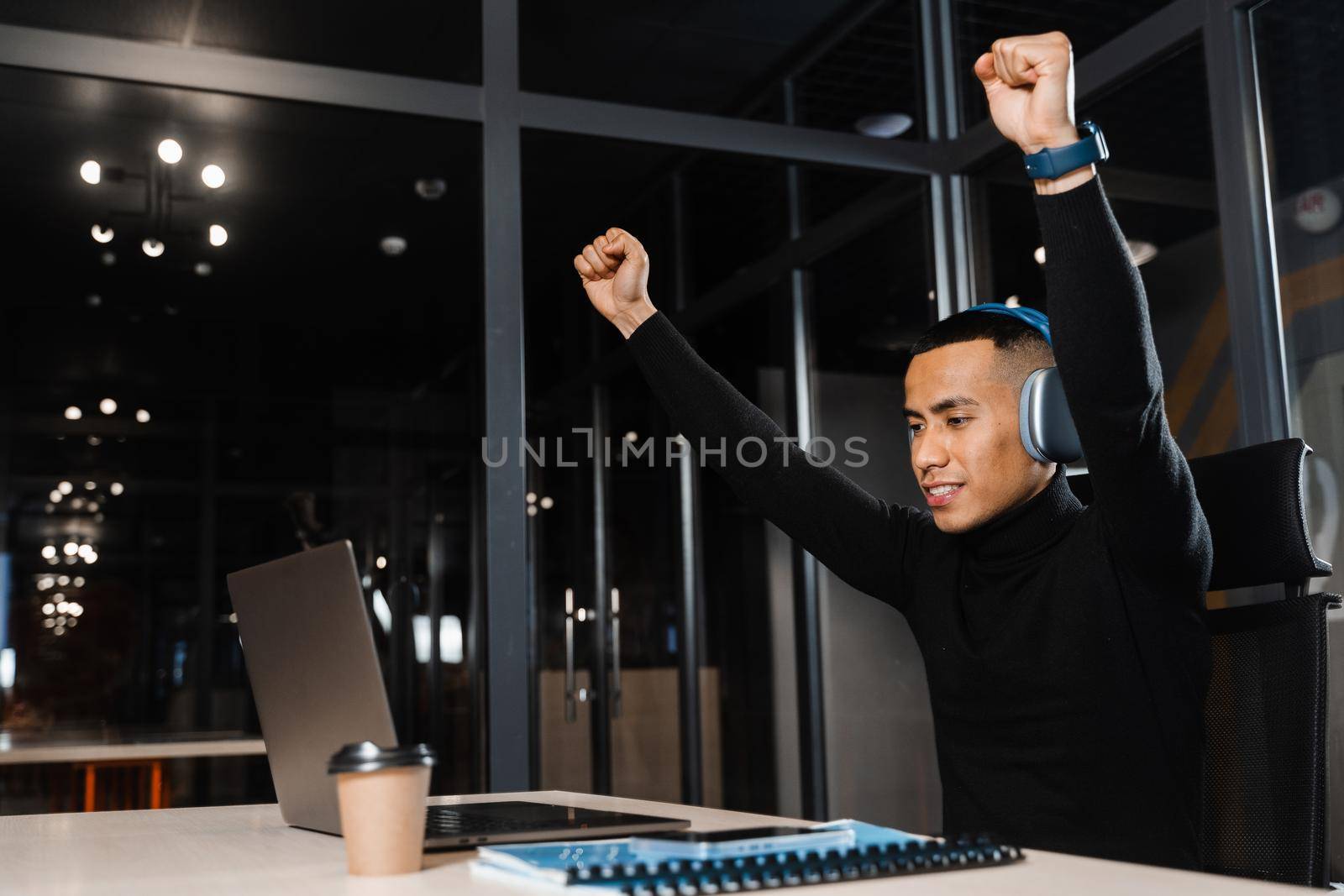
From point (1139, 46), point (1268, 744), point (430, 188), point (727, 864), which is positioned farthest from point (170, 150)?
point (727, 864)

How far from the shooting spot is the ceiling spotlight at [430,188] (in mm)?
3961

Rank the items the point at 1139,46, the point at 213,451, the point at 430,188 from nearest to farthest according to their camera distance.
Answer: the point at 1139,46, the point at 430,188, the point at 213,451

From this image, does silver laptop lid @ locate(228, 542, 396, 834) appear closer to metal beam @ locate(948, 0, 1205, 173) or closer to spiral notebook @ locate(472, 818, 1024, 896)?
spiral notebook @ locate(472, 818, 1024, 896)

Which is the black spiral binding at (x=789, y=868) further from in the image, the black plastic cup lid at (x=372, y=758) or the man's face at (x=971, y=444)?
the man's face at (x=971, y=444)

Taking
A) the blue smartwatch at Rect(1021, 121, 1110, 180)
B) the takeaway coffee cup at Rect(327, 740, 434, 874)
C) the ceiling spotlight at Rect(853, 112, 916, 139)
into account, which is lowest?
the takeaway coffee cup at Rect(327, 740, 434, 874)

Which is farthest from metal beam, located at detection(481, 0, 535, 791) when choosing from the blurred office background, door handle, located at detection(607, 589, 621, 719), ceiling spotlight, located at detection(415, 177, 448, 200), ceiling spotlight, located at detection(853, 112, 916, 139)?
door handle, located at detection(607, 589, 621, 719)

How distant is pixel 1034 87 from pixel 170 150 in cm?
342

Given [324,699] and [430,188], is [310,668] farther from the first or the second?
[430,188]

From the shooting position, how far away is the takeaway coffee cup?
950 millimetres

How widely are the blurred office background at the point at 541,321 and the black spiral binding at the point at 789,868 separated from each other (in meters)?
1.42

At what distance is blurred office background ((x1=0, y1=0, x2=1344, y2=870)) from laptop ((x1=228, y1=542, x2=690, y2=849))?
0.75m

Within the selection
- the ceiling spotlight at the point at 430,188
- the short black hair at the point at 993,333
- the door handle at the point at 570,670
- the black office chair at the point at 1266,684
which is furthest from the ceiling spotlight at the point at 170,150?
the black office chair at the point at 1266,684

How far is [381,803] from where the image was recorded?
37.7 inches

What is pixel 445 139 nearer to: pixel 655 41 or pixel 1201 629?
pixel 655 41
